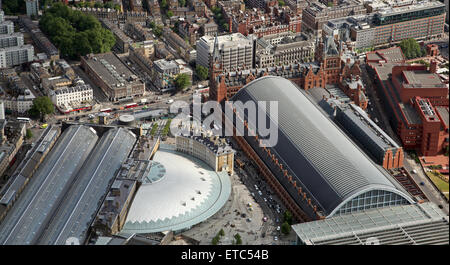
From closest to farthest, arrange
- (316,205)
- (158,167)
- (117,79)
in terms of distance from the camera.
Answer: (316,205)
(158,167)
(117,79)

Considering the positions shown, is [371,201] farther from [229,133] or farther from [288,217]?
[229,133]

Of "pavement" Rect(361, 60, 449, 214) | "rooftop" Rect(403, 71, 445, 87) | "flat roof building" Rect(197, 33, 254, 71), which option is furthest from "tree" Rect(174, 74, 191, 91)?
"rooftop" Rect(403, 71, 445, 87)

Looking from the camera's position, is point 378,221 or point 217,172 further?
point 217,172

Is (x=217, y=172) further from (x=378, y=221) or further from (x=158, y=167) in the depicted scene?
(x=378, y=221)

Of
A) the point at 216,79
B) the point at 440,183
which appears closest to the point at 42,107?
the point at 216,79

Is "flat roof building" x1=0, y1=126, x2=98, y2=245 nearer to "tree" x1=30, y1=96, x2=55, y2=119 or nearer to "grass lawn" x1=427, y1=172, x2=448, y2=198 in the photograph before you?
"tree" x1=30, y1=96, x2=55, y2=119

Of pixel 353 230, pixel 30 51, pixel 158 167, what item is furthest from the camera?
pixel 30 51
